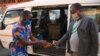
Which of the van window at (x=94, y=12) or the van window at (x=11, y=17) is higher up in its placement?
the van window at (x=94, y=12)

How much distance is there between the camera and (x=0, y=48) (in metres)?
10.2

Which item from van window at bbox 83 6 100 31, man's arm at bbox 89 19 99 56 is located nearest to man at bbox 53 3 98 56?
man's arm at bbox 89 19 99 56

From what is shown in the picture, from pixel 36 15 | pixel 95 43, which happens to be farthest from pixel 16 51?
pixel 36 15

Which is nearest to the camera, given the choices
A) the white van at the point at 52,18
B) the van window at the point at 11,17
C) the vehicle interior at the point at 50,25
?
the white van at the point at 52,18

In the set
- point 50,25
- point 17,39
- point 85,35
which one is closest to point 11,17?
point 50,25

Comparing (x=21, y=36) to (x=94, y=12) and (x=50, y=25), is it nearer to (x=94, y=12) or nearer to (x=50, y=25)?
(x=94, y=12)

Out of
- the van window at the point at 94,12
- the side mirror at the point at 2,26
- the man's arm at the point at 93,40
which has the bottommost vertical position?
the side mirror at the point at 2,26

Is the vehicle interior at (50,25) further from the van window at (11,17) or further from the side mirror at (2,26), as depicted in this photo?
the side mirror at (2,26)

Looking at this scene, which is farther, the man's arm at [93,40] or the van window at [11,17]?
the van window at [11,17]

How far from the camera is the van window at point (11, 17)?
9.89 m

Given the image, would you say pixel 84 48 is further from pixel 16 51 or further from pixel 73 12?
pixel 16 51

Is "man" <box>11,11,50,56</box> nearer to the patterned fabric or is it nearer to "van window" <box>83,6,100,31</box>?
the patterned fabric

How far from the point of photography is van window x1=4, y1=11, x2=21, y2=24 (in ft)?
32.4

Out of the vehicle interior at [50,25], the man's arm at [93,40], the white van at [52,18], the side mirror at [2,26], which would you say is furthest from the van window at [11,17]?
the man's arm at [93,40]
